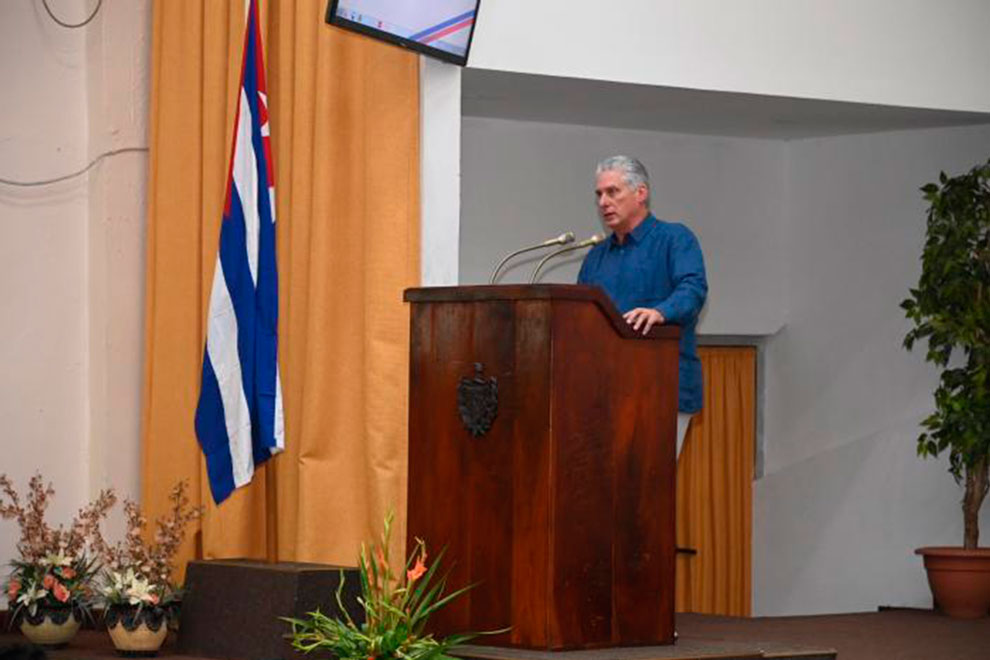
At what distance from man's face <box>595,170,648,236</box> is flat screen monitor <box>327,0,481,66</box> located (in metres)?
0.83

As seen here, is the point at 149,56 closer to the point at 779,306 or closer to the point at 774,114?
the point at 774,114

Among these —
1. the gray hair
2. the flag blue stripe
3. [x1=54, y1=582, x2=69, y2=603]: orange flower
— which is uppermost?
the gray hair

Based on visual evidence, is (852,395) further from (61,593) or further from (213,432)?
(61,593)

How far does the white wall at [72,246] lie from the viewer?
629 centimetres

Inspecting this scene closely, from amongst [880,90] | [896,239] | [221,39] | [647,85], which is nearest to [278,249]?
[221,39]

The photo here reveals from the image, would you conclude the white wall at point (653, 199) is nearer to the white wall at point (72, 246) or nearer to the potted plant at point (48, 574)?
the white wall at point (72, 246)

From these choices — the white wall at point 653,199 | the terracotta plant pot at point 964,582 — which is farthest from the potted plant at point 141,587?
the terracotta plant pot at point 964,582

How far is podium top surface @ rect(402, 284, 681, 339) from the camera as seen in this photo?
4.44 m

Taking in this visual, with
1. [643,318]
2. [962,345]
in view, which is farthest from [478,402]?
[962,345]

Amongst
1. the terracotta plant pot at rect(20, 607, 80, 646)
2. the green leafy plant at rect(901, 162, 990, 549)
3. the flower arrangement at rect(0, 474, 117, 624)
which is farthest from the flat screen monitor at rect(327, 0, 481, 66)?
the green leafy plant at rect(901, 162, 990, 549)

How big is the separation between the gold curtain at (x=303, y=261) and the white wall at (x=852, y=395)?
327 centimetres

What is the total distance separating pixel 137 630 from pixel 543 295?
5.72ft

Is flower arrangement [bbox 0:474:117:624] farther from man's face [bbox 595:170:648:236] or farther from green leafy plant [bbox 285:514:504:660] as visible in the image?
man's face [bbox 595:170:648:236]

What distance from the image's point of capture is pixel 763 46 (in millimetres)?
7152
